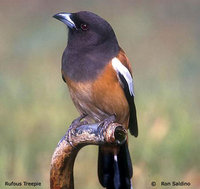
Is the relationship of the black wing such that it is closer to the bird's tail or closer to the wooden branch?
the bird's tail

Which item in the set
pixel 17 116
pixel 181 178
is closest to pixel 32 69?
pixel 17 116

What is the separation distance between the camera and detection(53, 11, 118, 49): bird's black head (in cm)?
229

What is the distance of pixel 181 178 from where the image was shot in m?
2.56

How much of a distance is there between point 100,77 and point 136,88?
34 cm

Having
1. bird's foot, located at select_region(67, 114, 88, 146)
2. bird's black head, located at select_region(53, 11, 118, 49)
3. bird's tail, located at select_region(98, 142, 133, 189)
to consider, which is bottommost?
bird's tail, located at select_region(98, 142, 133, 189)

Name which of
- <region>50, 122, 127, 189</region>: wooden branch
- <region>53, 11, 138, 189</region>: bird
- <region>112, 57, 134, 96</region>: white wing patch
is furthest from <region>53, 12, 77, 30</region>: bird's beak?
<region>50, 122, 127, 189</region>: wooden branch

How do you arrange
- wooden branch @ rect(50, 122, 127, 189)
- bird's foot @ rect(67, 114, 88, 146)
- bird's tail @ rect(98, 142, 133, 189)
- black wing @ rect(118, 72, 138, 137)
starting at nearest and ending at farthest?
1. wooden branch @ rect(50, 122, 127, 189)
2. bird's foot @ rect(67, 114, 88, 146)
3. bird's tail @ rect(98, 142, 133, 189)
4. black wing @ rect(118, 72, 138, 137)

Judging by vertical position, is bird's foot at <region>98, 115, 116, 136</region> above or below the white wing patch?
below

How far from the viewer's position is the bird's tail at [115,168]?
2.26 metres

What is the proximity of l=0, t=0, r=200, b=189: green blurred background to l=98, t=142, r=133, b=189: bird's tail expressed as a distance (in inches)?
6.2

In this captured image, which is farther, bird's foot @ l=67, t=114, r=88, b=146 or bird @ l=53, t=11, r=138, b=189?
bird @ l=53, t=11, r=138, b=189

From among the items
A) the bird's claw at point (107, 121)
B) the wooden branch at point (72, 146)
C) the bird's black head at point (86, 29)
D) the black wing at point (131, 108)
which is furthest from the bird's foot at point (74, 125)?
the bird's black head at point (86, 29)

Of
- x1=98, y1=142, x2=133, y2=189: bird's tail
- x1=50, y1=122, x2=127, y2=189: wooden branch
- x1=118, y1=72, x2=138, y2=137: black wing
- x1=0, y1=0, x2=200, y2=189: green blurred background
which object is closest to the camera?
x1=50, y1=122, x2=127, y2=189: wooden branch

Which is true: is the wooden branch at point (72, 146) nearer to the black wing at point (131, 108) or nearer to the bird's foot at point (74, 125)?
the bird's foot at point (74, 125)
